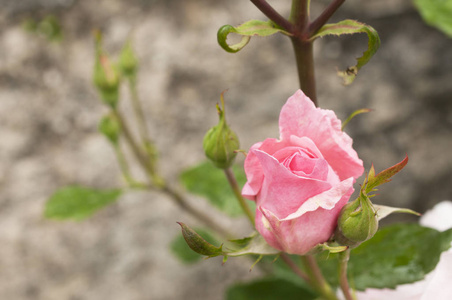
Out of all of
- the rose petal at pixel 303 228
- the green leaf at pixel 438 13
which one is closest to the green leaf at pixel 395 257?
the rose petal at pixel 303 228

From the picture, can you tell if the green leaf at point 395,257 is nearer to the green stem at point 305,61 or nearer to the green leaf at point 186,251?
the green stem at point 305,61

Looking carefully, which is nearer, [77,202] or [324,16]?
[324,16]

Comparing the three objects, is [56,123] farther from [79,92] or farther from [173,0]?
[173,0]

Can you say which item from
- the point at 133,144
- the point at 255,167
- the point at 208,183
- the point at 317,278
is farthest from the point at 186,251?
the point at 255,167

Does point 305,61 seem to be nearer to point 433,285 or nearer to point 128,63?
point 433,285

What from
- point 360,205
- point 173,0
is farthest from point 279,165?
point 173,0

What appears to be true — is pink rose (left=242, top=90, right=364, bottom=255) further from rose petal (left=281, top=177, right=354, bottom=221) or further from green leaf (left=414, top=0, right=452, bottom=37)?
green leaf (left=414, top=0, right=452, bottom=37)
